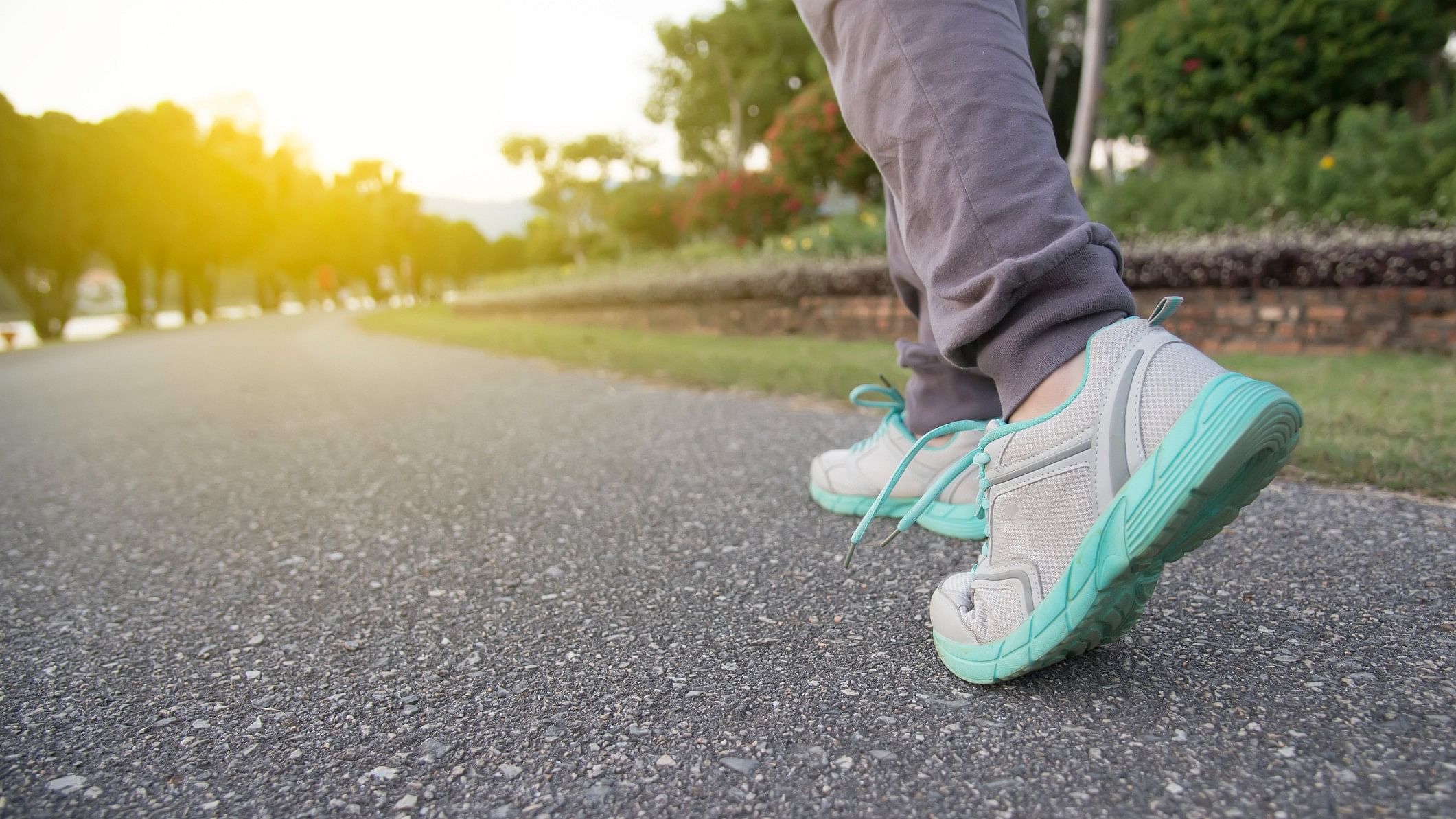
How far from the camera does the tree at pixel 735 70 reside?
58.9 ft

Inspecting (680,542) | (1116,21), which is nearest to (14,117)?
(1116,21)

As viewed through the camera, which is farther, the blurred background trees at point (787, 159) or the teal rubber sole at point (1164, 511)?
the blurred background trees at point (787, 159)

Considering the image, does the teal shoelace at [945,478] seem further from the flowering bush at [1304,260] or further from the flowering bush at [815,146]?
the flowering bush at [815,146]

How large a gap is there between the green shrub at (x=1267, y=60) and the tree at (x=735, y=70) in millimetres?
9572

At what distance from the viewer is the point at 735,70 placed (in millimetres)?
19812

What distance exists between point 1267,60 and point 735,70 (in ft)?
50.9

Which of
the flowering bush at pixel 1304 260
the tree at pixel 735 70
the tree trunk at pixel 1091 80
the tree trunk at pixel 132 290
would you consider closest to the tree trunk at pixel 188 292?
the tree trunk at pixel 132 290

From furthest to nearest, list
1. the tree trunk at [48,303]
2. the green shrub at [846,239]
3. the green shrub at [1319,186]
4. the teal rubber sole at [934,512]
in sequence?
1. the tree trunk at [48,303]
2. the green shrub at [846,239]
3. the green shrub at [1319,186]
4. the teal rubber sole at [934,512]

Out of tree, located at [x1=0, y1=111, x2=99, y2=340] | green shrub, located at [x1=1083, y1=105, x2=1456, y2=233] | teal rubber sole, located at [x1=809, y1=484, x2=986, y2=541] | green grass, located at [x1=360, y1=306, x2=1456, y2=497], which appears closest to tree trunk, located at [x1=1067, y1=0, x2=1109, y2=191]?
green shrub, located at [x1=1083, y1=105, x2=1456, y2=233]

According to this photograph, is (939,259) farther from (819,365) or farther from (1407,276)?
(1407,276)

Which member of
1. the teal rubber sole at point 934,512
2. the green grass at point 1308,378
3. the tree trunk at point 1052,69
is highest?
the tree trunk at point 1052,69

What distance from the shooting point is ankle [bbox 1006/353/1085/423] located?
978 millimetres

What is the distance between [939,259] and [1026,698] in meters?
0.55

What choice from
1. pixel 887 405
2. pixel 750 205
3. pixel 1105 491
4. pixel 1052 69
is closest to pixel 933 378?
pixel 887 405
